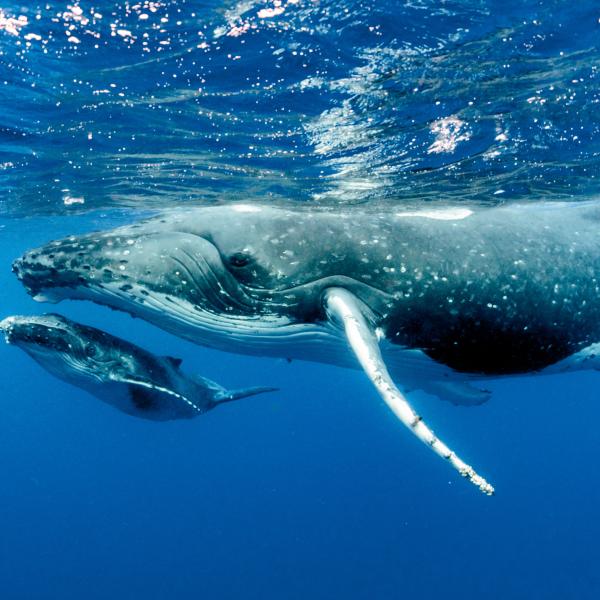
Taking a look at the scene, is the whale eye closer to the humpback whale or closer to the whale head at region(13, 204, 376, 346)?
the whale head at region(13, 204, 376, 346)

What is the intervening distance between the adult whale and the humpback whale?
41 cm

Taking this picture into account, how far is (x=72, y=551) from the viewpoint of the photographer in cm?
3681

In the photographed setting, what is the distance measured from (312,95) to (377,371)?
8.18m

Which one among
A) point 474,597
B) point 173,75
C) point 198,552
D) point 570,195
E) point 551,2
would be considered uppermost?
point 173,75

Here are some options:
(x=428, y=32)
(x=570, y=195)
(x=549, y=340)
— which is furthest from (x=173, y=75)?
(x=570, y=195)

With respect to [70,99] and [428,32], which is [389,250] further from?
[70,99]

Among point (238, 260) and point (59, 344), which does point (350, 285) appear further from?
point (59, 344)

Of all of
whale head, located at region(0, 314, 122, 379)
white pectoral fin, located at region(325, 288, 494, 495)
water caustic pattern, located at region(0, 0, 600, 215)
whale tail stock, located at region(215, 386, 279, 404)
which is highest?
water caustic pattern, located at region(0, 0, 600, 215)


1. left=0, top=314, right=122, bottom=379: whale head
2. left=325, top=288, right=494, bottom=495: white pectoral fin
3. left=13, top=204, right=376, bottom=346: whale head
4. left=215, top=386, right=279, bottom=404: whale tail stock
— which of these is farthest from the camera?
left=215, top=386, right=279, bottom=404: whale tail stock

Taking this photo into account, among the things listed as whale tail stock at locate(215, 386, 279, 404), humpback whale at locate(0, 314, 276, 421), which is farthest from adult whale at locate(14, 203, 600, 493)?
whale tail stock at locate(215, 386, 279, 404)

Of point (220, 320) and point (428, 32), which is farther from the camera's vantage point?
point (428, 32)

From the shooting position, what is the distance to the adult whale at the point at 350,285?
17.6 ft

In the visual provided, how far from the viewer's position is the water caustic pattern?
8.45 meters

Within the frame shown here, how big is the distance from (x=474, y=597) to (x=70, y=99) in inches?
1207
